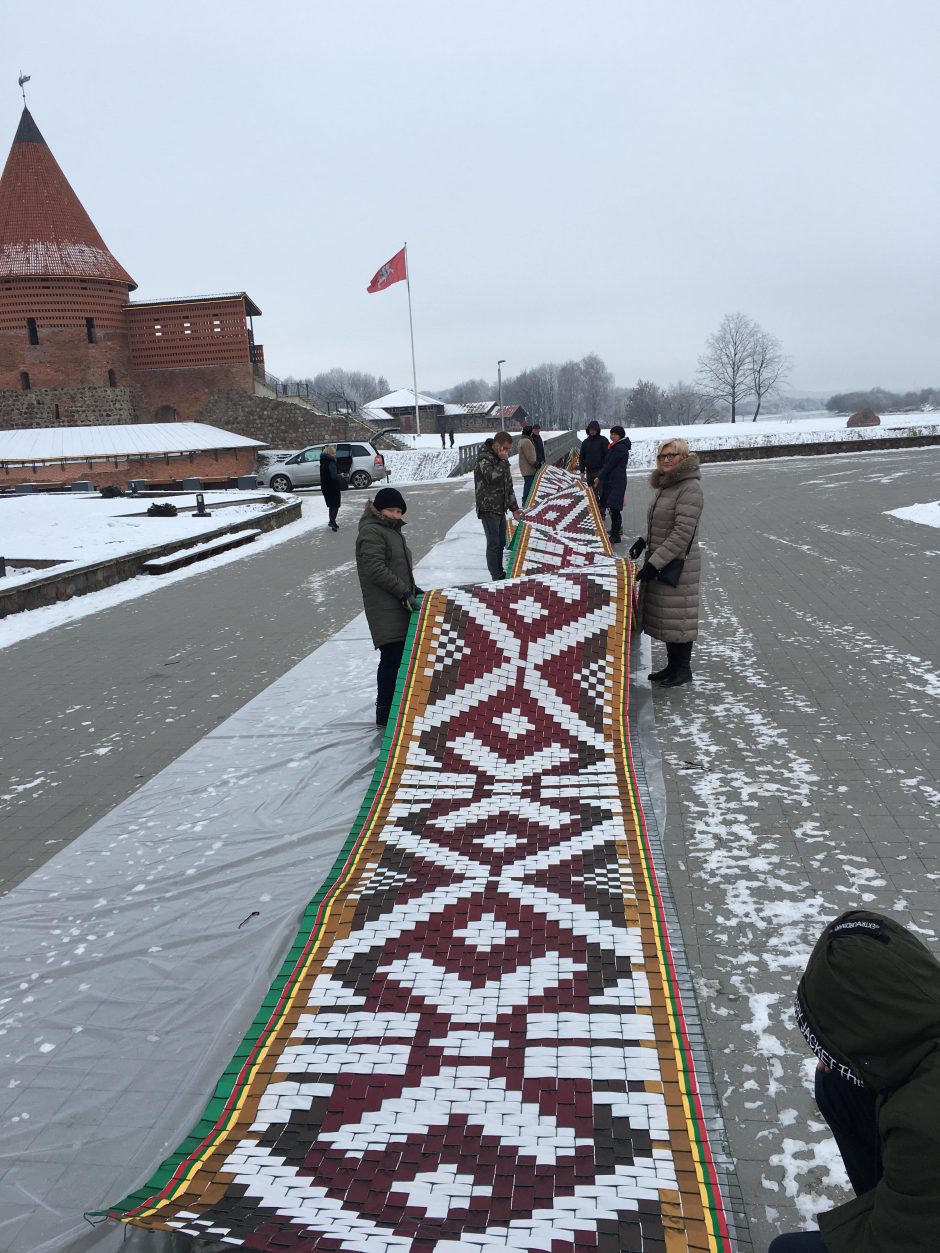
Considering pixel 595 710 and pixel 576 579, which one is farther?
pixel 576 579

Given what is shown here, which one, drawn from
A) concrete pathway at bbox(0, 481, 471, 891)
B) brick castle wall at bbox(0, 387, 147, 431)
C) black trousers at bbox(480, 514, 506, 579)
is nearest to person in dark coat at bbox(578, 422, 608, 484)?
concrete pathway at bbox(0, 481, 471, 891)

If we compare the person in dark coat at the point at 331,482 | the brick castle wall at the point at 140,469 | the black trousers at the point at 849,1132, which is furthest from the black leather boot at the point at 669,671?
the brick castle wall at the point at 140,469

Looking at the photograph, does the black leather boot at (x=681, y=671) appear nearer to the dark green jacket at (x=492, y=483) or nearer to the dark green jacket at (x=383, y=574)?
the dark green jacket at (x=383, y=574)

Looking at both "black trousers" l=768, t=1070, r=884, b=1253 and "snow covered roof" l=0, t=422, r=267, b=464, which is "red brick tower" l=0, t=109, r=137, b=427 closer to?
"snow covered roof" l=0, t=422, r=267, b=464

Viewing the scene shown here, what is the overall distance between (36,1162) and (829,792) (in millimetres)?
3822

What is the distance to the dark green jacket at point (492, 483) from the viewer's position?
9430 mm

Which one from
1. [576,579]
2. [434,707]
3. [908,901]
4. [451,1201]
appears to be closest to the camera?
[451,1201]

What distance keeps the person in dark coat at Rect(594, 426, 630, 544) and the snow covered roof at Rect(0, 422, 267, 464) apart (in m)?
27.2

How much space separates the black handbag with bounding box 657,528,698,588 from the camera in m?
6.15

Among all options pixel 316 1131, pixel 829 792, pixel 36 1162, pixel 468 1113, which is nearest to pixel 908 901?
pixel 829 792

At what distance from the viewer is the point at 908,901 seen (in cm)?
350

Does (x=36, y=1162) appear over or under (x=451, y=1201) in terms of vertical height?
under

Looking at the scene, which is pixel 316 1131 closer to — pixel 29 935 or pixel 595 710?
pixel 29 935

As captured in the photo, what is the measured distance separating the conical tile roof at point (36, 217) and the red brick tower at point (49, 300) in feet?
0.15
